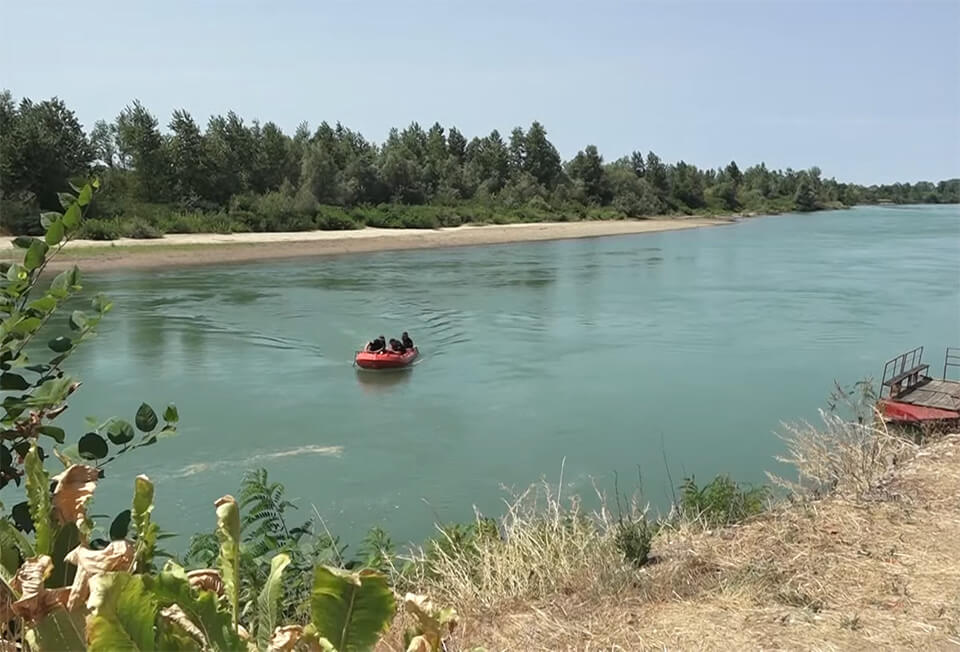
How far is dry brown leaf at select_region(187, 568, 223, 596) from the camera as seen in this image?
188cm

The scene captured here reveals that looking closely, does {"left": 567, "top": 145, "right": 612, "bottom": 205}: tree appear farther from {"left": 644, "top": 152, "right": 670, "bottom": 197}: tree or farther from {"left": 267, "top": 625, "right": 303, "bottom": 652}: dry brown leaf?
{"left": 267, "top": 625, "right": 303, "bottom": 652}: dry brown leaf

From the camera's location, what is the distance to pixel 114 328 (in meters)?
23.2

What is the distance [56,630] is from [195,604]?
0.26 metres

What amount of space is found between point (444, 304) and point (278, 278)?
9.85m

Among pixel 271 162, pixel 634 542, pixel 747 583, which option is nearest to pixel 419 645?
pixel 747 583

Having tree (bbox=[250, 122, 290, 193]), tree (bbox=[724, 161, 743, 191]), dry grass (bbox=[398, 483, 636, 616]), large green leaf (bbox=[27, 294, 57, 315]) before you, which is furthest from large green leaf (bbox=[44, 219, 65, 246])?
tree (bbox=[724, 161, 743, 191])

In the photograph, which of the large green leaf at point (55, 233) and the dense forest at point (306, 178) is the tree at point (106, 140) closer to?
the dense forest at point (306, 178)

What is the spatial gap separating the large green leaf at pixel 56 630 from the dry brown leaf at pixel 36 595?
0.6 inches

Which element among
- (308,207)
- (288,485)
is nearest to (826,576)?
(288,485)

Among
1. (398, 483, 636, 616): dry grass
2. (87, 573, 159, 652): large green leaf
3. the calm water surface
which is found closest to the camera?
(87, 573, 159, 652): large green leaf

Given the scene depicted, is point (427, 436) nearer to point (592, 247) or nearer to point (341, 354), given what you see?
point (341, 354)

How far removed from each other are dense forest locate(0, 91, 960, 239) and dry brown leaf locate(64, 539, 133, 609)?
69.7 feet

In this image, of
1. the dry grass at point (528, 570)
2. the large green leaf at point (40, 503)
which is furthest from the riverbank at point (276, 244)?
the large green leaf at point (40, 503)

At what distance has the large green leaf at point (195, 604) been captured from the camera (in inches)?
63.6
